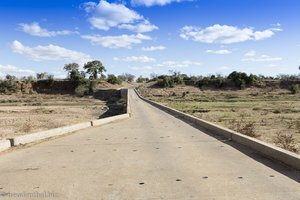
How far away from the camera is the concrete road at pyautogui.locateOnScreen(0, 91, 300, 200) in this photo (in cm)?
620

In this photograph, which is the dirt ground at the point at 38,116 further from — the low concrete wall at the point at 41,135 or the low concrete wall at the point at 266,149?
the low concrete wall at the point at 266,149

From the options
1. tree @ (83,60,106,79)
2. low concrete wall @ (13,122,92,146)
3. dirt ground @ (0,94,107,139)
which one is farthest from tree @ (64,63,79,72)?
low concrete wall @ (13,122,92,146)

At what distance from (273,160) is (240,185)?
2.63m

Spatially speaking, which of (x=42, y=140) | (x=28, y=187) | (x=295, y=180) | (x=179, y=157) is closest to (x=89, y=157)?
(x=179, y=157)

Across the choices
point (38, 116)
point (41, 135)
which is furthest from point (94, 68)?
point (41, 135)

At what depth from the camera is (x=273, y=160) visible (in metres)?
8.91

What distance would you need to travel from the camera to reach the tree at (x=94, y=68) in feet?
407

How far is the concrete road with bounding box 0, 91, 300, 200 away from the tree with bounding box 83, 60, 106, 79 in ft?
374

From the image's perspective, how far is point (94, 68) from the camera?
4919 inches

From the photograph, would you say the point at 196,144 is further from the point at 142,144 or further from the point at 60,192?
the point at 60,192

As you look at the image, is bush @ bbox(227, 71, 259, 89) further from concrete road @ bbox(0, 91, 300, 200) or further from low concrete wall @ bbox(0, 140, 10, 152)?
low concrete wall @ bbox(0, 140, 10, 152)

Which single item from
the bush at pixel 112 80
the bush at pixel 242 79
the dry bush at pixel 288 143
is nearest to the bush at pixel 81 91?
the bush at pixel 112 80

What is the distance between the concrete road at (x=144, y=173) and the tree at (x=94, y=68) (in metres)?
114

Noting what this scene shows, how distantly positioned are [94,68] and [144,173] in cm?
11918
